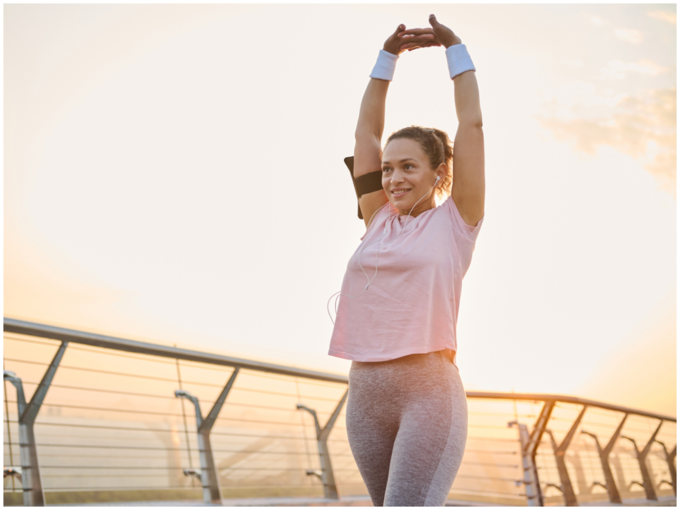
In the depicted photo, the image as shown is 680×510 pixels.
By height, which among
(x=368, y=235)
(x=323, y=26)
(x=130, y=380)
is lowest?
(x=368, y=235)

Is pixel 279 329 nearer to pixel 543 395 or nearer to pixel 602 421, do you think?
pixel 543 395

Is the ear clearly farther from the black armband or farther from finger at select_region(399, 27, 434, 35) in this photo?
finger at select_region(399, 27, 434, 35)

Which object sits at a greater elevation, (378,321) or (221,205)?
(221,205)

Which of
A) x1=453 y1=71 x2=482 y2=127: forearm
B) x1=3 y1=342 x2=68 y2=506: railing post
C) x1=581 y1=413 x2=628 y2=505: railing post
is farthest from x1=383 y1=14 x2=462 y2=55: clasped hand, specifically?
x1=581 y1=413 x2=628 y2=505: railing post

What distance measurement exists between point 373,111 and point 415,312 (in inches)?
24.2

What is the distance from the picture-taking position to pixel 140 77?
4.79 metres

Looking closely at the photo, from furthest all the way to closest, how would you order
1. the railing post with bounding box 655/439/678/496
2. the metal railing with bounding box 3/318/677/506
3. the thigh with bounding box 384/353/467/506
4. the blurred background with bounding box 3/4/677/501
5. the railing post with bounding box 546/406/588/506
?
1. the railing post with bounding box 655/439/678/496
2. the railing post with bounding box 546/406/588/506
3. the blurred background with bounding box 3/4/677/501
4. the metal railing with bounding box 3/318/677/506
5. the thigh with bounding box 384/353/467/506

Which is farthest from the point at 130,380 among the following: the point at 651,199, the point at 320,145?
the point at 651,199

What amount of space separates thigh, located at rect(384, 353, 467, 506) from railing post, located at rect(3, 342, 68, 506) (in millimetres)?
2170

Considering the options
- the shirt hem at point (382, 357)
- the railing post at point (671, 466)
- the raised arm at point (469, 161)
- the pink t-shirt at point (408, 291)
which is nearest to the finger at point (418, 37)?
the raised arm at point (469, 161)

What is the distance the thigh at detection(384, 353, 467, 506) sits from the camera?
1062 millimetres

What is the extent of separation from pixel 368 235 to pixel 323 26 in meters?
2.64

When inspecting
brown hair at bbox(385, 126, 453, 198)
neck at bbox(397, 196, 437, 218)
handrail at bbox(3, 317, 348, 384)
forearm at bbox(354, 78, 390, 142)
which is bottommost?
neck at bbox(397, 196, 437, 218)

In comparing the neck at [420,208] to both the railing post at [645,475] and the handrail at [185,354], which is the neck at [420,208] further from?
the railing post at [645,475]
